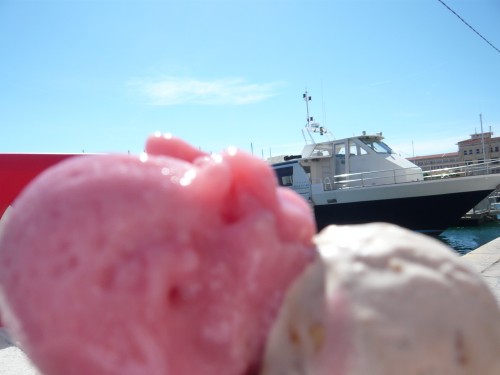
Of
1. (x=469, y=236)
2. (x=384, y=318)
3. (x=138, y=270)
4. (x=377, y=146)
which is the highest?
(x=377, y=146)

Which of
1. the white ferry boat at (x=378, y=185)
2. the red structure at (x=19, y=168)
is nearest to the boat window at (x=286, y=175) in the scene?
the white ferry boat at (x=378, y=185)

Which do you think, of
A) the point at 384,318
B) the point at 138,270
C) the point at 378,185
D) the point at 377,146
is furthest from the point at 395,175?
the point at 138,270

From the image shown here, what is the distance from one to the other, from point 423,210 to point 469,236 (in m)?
3.95

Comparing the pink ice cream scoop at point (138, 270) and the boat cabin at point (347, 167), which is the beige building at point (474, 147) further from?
the pink ice cream scoop at point (138, 270)

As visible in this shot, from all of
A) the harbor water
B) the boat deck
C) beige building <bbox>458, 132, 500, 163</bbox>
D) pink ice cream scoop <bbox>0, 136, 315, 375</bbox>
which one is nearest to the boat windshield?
the harbor water

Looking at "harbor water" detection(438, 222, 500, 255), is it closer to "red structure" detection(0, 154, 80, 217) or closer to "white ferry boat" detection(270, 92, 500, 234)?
"white ferry boat" detection(270, 92, 500, 234)

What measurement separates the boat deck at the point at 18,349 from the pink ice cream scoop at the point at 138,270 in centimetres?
126

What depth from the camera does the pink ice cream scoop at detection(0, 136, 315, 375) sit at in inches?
20.9

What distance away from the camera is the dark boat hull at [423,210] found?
1277 centimetres

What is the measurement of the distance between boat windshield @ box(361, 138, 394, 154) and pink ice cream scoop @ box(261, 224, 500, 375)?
591 inches

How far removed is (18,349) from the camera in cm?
204

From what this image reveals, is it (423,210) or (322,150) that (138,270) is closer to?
(423,210)

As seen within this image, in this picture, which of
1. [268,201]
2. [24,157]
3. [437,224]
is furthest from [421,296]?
[437,224]

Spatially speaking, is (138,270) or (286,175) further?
(286,175)
